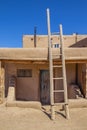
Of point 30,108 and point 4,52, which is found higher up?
point 4,52

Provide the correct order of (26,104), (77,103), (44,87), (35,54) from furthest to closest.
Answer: (44,87) → (35,54) → (77,103) → (26,104)

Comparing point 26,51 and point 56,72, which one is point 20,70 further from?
point 26,51

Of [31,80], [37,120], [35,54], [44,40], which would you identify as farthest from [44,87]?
[44,40]

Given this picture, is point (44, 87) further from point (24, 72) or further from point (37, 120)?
point (37, 120)

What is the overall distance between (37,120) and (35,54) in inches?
120

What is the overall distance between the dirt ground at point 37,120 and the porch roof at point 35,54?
2.21 metres

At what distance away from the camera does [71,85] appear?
12133mm

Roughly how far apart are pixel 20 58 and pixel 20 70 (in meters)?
3.04

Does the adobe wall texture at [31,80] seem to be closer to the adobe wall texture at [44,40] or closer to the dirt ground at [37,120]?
the dirt ground at [37,120]

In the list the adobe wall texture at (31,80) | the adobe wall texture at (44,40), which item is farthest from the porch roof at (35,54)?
the adobe wall texture at (44,40)

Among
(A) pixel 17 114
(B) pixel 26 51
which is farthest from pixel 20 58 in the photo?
(A) pixel 17 114

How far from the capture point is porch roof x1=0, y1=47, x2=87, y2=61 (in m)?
9.36

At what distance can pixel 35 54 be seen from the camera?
9.44m

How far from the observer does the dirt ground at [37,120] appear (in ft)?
22.7
